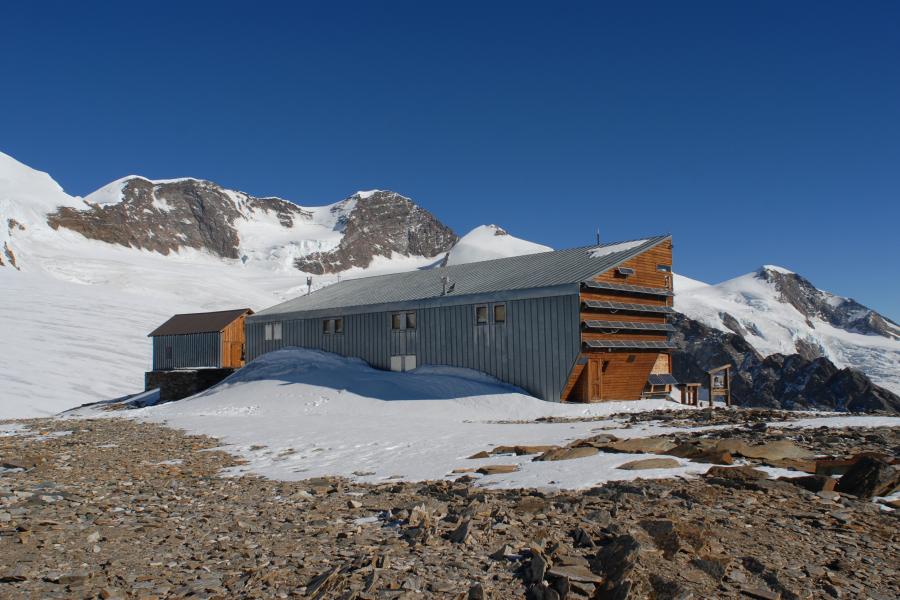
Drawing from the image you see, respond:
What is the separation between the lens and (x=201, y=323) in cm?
5147

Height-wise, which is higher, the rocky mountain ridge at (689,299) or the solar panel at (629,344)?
the rocky mountain ridge at (689,299)

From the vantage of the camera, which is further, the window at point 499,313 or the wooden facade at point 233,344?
the wooden facade at point 233,344

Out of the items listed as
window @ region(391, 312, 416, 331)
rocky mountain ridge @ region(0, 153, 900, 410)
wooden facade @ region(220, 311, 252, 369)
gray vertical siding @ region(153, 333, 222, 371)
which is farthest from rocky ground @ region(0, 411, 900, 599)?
rocky mountain ridge @ region(0, 153, 900, 410)

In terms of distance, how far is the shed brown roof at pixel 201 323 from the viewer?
162 feet

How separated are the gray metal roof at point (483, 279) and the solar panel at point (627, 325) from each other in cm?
172

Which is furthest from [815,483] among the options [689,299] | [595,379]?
[689,299]

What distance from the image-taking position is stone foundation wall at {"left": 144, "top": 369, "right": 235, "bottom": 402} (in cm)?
3616

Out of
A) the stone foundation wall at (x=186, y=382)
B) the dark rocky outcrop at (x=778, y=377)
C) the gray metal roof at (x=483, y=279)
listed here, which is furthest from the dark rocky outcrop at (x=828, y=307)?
the stone foundation wall at (x=186, y=382)

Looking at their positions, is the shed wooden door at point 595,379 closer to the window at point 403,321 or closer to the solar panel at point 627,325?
the solar panel at point 627,325

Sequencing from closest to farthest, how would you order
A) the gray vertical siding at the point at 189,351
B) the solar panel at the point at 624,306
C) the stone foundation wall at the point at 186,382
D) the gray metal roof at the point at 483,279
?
1. the solar panel at the point at 624,306
2. the gray metal roof at the point at 483,279
3. the stone foundation wall at the point at 186,382
4. the gray vertical siding at the point at 189,351

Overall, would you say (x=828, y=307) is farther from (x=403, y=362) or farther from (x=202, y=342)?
(x=403, y=362)

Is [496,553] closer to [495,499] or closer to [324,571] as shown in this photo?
[324,571]

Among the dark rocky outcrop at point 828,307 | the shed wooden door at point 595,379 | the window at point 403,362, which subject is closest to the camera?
the shed wooden door at point 595,379

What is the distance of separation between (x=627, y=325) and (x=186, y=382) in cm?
2284
